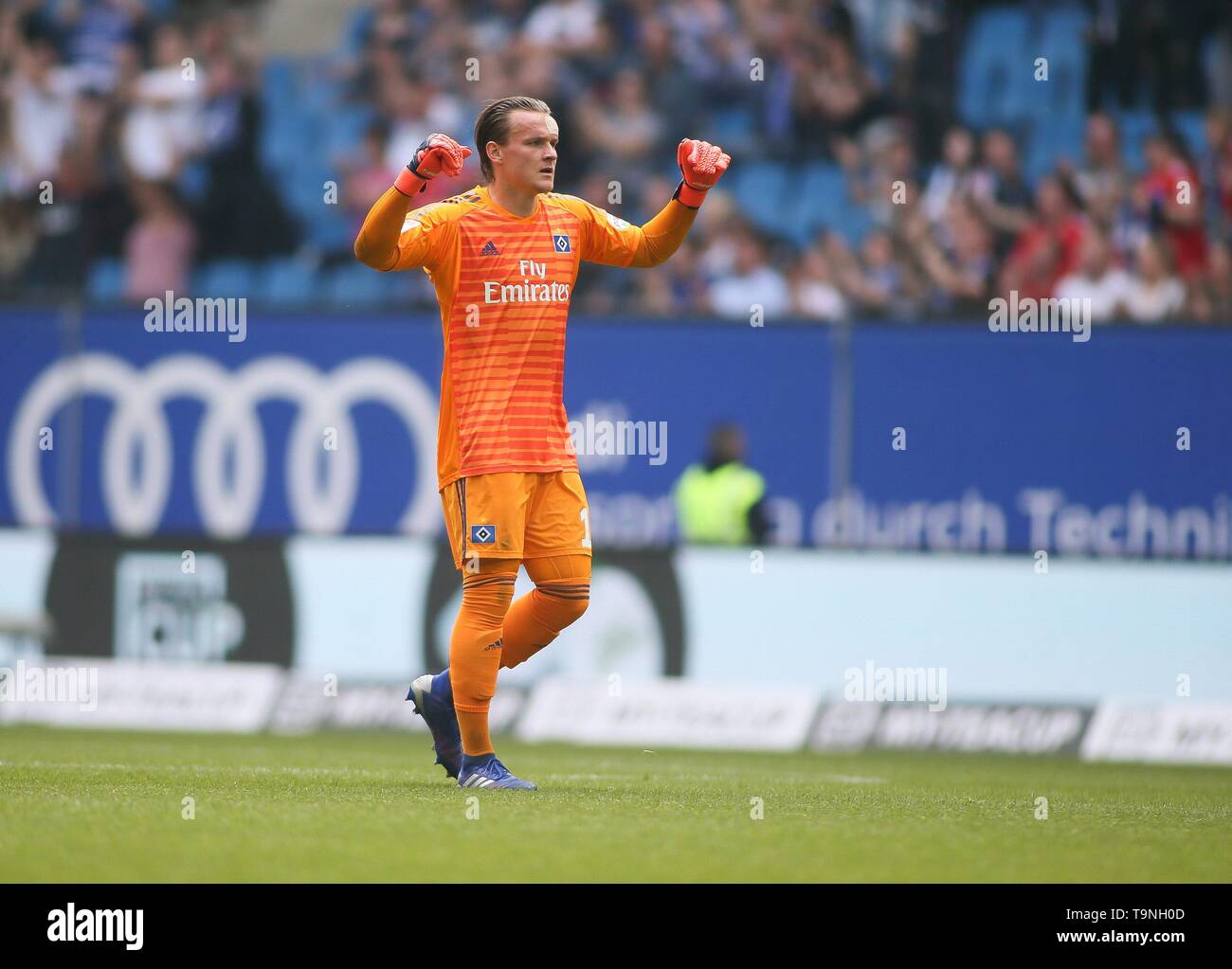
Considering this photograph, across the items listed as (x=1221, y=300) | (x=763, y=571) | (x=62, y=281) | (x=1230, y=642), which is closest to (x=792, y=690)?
(x=763, y=571)

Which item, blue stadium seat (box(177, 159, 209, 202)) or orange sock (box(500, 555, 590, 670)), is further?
blue stadium seat (box(177, 159, 209, 202))

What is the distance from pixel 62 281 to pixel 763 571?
803cm

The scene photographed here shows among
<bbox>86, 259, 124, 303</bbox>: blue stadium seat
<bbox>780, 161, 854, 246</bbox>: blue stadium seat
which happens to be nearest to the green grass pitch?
<bbox>780, 161, 854, 246</bbox>: blue stadium seat

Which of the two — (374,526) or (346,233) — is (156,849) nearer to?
(374,526)

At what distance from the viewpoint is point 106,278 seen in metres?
18.6

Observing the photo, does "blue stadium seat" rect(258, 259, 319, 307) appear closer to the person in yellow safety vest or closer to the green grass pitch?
the person in yellow safety vest

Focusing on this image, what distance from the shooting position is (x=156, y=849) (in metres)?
6.09

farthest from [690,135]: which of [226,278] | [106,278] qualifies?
[106,278]

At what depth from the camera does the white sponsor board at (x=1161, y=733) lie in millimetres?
12164

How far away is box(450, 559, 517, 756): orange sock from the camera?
7.87 metres

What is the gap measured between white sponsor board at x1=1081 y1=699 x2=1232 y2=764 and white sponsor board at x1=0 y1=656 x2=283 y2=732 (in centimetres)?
518

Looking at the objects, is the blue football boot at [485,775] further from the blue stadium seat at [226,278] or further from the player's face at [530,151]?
the blue stadium seat at [226,278]

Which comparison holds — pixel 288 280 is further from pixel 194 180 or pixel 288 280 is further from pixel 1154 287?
pixel 1154 287

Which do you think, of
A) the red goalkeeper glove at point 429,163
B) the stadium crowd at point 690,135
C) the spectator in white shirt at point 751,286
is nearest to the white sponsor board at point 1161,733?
the stadium crowd at point 690,135
